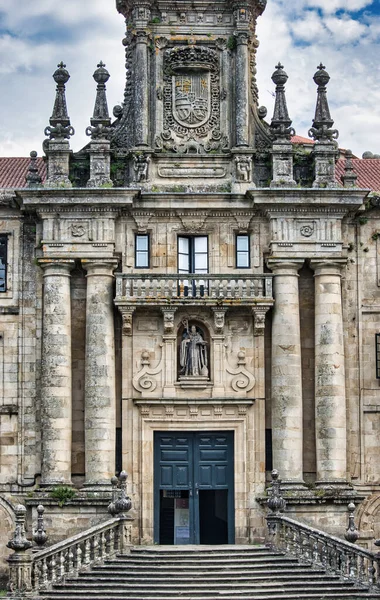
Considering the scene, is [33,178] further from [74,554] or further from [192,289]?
[74,554]

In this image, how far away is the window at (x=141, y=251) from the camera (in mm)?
41219

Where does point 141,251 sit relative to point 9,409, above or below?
above

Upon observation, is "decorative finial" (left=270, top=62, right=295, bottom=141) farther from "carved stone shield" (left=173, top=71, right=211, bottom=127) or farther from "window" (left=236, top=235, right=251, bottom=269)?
"window" (left=236, top=235, right=251, bottom=269)

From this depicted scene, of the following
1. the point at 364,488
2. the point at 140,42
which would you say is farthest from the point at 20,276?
the point at 364,488

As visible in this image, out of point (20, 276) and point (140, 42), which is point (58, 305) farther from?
point (140, 42)

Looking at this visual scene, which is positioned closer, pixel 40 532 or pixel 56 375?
pixel 40 532

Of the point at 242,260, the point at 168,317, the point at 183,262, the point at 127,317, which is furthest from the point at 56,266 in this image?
the point at 242,260

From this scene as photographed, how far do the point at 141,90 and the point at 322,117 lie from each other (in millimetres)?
5568

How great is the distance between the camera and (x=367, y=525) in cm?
4075

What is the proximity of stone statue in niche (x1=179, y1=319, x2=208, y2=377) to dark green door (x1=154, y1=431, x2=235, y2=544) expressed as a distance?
5.99 ft

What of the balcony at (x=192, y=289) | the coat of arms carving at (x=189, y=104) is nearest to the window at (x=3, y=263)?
the balcony at (x=192, y=289)

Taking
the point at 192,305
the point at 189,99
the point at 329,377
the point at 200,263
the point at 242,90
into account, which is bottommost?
the point at 329,377

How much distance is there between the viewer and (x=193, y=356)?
4053 centimetres

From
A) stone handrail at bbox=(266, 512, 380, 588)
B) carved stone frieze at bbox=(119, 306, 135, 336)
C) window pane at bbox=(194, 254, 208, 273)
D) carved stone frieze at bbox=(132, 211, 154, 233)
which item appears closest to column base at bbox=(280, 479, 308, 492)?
stone handrail at bbox=(266, 512, 380, 588)
